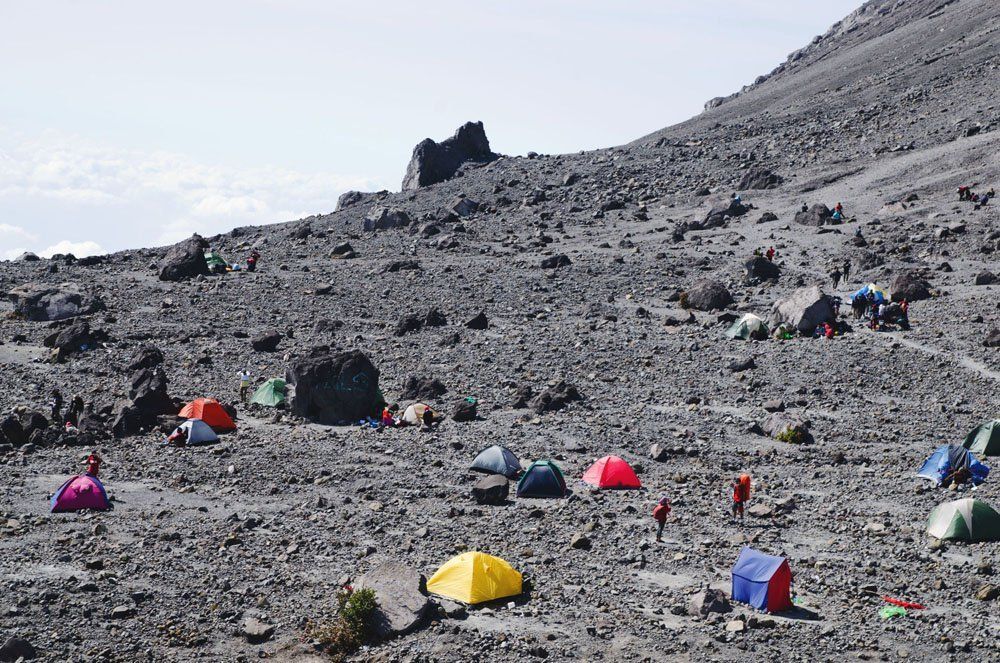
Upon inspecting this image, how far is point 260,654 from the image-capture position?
58.4 ft

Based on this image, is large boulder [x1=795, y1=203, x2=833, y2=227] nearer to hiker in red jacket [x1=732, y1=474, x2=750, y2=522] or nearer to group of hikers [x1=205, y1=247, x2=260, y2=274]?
group of hikers [x1=205, y1=247, x2=260, y2=274]

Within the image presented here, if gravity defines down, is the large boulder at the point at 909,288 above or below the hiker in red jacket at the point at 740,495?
above

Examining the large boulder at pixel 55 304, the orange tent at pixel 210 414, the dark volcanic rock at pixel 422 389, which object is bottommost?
the dark volcanic rock at pixel 422 389

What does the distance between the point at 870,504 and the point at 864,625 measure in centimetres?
685

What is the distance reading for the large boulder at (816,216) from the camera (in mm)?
59344

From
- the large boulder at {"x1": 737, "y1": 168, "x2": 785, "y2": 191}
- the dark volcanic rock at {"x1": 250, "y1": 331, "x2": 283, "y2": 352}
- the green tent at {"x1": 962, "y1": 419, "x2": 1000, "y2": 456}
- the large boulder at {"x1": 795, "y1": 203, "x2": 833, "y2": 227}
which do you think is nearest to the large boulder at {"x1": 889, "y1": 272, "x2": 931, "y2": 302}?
the large boulder at {"x1": 795, "y1": 203, "x2": 833, "y2": 227}

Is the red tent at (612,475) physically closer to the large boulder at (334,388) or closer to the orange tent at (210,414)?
the large boulder at (334,388)

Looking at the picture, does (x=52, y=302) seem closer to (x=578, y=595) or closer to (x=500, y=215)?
(x=500, y=215)

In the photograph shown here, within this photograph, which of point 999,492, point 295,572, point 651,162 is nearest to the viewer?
point 295,572

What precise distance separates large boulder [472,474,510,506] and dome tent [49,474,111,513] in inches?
350

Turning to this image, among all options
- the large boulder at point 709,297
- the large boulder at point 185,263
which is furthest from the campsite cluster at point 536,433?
the large boulder at point 185,263

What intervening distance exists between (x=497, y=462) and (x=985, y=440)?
12655 millimetres

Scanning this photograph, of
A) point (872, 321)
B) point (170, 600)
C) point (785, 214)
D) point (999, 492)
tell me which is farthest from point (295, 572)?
point (785, 214)

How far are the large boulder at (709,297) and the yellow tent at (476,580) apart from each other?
28.0m
